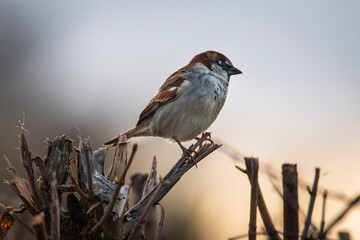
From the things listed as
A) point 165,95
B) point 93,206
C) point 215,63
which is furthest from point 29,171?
point 215,63

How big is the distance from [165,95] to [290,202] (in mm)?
2710

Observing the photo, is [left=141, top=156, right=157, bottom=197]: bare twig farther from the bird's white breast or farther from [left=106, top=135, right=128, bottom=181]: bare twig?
the bird's white breast

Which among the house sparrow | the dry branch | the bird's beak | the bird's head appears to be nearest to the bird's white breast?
the house sparrow

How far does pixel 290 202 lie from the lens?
0.85 metres

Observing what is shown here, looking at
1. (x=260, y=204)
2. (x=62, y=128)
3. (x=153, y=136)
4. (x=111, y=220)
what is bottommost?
(x=62, y=128)

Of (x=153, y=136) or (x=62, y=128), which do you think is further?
(x=62, y=128)

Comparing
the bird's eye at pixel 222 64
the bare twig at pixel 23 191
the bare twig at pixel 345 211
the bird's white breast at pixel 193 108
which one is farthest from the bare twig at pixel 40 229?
the bird's eye at pixel 222 64

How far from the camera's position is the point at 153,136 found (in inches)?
147

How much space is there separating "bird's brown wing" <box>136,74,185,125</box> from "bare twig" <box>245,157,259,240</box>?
99.9 inches

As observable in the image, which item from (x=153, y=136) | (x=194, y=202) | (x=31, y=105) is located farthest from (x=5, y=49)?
(x=153, y=136)

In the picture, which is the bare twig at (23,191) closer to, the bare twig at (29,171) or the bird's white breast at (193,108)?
the bare twig at (29,171)

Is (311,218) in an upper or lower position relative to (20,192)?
upper

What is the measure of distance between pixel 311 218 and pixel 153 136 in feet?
9.66

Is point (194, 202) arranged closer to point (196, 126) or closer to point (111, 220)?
point (196, 126)
